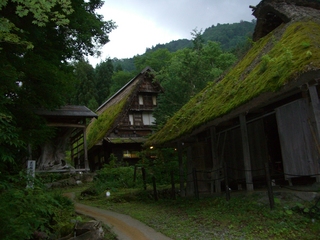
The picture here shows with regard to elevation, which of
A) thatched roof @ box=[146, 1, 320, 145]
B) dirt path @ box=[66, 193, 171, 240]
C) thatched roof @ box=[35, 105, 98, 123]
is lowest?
dirt path @ box=[66, 193, 171, 240]

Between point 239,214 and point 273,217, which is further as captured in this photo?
point 239,214

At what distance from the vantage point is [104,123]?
94.1ft

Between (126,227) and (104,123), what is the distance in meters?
20.7

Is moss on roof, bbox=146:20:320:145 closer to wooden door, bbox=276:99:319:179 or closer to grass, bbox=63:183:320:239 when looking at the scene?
wooden door, bbox=276:99:319:179

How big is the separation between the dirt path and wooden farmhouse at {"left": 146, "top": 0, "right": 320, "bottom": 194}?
123 inches

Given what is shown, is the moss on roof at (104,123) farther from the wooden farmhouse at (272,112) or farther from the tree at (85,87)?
the wooden farmhouse at (272,112)

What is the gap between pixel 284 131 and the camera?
8820 mm

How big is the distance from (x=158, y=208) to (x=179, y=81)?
15.1 metres

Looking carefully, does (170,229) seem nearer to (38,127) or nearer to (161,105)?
(38,127)

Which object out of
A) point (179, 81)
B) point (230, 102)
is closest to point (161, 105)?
point (179, 81)

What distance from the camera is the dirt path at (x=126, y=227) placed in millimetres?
7500

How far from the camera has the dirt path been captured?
24.6ft

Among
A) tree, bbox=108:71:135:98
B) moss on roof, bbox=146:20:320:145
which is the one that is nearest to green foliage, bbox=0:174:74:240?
moss on roof, bbox=146:20:320:145

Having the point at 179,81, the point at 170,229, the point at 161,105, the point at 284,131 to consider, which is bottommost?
the point at 170,229
